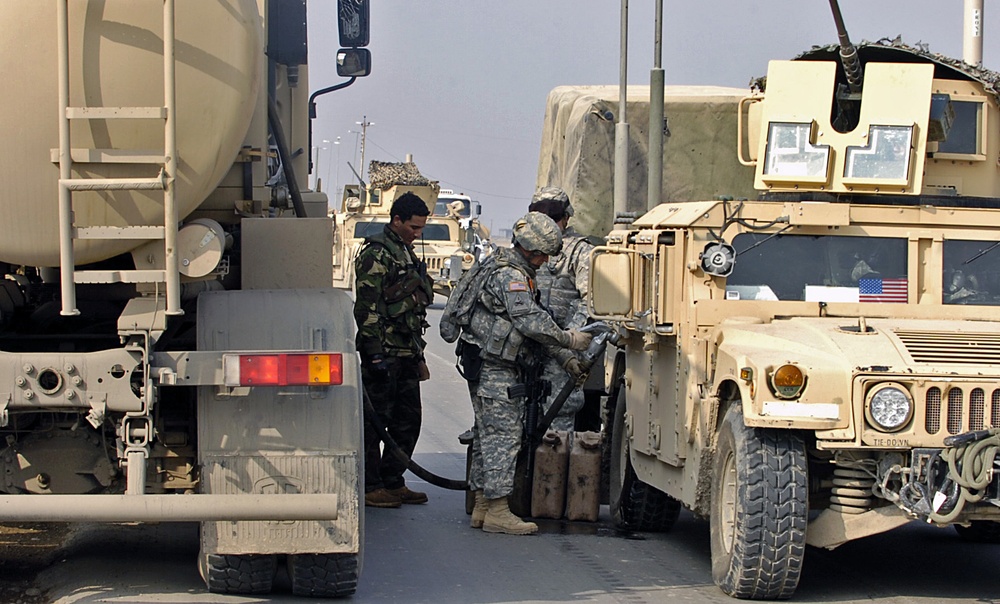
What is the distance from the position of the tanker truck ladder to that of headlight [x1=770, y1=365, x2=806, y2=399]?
2.59 metres

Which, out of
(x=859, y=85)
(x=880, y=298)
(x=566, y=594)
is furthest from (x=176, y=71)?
(x=859, y=85)

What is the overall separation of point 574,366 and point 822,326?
2.34m

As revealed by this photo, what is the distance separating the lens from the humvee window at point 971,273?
24.5ft

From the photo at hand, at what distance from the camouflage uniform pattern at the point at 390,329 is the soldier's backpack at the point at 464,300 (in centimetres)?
54

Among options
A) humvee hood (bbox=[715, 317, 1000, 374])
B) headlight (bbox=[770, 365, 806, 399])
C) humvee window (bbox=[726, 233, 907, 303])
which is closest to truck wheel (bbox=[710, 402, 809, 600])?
headlight (bbox=[770, 365, 806, 399])

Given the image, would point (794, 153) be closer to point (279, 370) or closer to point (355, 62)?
point (355, 62)

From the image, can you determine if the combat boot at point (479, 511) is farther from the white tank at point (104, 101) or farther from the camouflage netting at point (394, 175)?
the camouflage netting at point (394, 175)

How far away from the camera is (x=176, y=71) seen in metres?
5.47

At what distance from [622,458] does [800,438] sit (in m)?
2.73

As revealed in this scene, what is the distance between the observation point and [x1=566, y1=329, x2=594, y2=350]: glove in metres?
8.67

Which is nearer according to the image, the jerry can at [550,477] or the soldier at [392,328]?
the jerry can at [550,477]

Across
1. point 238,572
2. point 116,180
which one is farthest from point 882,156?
point 116,180

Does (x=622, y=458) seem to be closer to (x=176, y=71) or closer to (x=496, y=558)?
(x=496, y=558)

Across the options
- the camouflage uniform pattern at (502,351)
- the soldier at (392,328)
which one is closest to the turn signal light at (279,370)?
the camouflage uniform pattern at (502,351)
